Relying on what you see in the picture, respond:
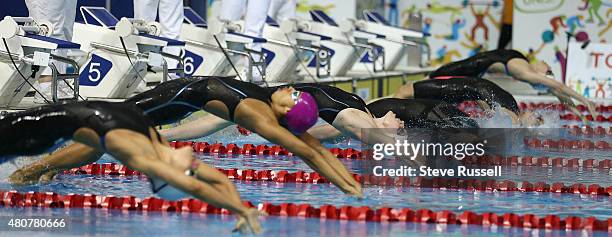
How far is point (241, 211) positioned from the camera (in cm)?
466

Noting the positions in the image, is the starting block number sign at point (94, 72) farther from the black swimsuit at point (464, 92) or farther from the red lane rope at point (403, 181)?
the black swimsuit at point (464, 92)

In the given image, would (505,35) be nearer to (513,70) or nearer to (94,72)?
(513,70)

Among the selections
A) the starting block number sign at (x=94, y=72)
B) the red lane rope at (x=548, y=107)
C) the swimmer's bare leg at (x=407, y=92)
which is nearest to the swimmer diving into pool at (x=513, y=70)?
the red lane rope at (x=548, y=107)

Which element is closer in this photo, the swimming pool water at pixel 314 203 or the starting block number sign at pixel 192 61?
the swimming pool water at pixel 314 203

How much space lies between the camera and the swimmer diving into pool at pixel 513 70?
9969 mm

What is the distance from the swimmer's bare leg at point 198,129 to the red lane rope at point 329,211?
5.43 ft

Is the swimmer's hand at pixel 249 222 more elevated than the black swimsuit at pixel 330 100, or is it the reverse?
the black swimsuit at pixel 330 100

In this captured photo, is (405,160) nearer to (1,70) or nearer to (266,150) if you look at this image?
(266,150)

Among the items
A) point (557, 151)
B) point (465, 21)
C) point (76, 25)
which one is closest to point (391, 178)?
point (557, 151)

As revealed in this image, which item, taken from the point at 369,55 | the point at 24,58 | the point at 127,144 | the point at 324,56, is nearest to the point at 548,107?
the point at 324,56

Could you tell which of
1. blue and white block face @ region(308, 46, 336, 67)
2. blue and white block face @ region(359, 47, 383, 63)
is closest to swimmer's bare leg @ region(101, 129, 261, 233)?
blue and white block face @ region(308, 46, 336, 67)

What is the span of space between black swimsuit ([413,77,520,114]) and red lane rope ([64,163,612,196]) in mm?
1984

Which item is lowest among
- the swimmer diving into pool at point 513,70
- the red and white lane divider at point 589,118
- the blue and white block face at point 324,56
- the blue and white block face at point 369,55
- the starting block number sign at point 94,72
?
the red and white lane divider at point 589,118

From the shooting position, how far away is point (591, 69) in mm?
13500
